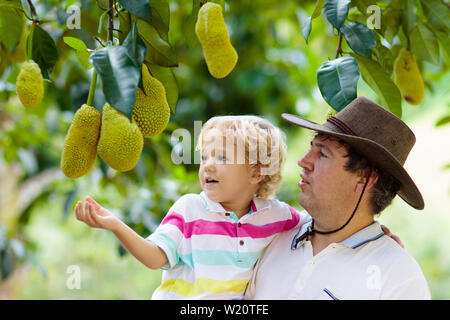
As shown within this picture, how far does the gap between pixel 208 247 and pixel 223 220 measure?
76 mm

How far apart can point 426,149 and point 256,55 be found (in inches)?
92.0

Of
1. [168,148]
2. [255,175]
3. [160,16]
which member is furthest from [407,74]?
[168,148]

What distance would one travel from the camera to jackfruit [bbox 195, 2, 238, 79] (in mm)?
803

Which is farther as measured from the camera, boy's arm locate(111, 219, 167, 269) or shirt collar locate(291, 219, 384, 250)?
shirt collar locate(291, 219, 384, 250)

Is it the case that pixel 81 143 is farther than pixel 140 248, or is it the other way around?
pixel 140 248

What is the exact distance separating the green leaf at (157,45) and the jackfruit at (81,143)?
0.52 ft

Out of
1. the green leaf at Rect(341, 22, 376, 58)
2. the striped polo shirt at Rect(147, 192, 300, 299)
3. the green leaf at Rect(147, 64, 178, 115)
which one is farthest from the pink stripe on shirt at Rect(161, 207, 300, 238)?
the green leaf at Rect(341, 22, 376, 58)

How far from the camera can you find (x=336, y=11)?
0.93 m

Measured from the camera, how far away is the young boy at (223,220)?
3.85 feet

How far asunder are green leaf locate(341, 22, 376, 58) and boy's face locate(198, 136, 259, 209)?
0.39 metres

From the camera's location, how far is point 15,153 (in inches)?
94.6

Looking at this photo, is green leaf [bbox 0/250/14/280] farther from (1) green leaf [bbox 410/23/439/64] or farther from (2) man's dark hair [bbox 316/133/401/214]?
(1) green leaf [bbox 410/23/439/64]
